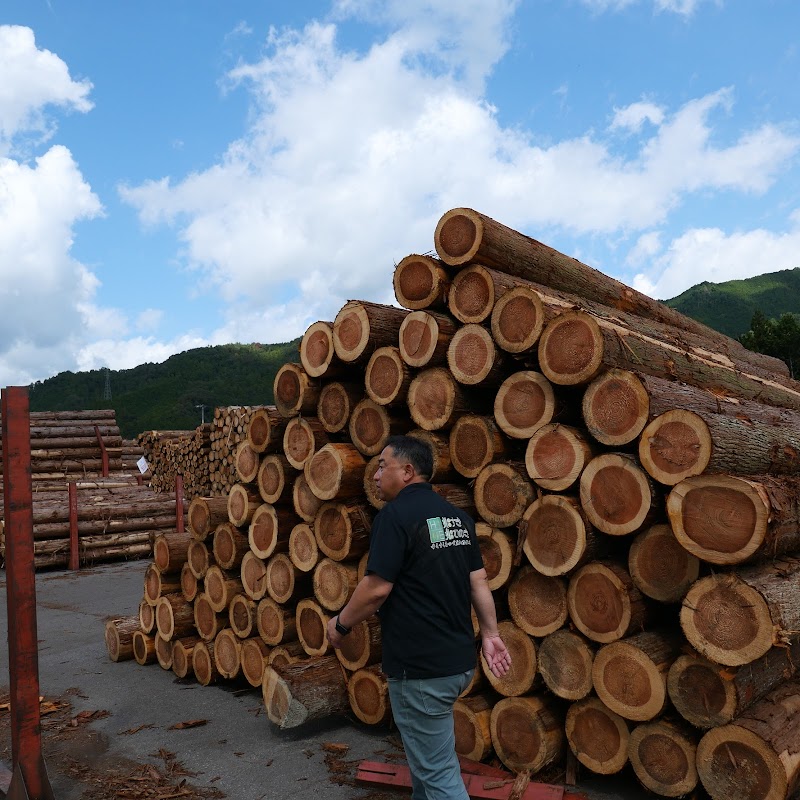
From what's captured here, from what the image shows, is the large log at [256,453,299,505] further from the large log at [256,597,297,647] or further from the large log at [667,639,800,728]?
the large log at [667,639,800,728]

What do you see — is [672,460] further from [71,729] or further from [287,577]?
[71,729]

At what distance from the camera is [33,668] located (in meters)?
4.02

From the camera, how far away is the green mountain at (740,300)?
7239 centimetres

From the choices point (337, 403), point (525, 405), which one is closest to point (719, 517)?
point (525, 405)

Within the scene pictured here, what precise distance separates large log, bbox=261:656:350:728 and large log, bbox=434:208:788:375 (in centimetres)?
326

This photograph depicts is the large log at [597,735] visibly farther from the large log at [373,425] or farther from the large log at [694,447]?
the large log at [373,425]

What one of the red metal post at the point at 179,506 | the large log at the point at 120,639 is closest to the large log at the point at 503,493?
the large log at the point at 120,639

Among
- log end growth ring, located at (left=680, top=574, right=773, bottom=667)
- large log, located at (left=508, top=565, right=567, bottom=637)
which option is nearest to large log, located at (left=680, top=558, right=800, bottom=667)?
log end growth ring, located at (left=680, top=574, right=773, bottom=667)

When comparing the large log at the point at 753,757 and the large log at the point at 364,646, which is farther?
the large log at the point at 364,646

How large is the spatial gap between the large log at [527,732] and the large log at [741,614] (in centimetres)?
115

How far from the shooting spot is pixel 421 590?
3236mm

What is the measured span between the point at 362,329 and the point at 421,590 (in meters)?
2.58

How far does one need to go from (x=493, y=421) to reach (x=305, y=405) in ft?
5.74

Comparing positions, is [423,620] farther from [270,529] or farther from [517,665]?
[270,529]
